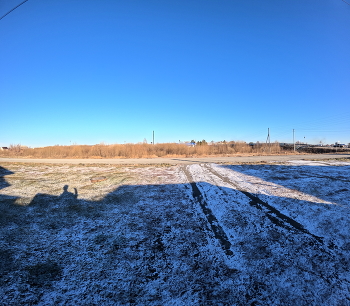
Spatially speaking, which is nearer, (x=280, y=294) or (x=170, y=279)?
(x=280, y=294)

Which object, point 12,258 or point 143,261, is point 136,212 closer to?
point 143,261

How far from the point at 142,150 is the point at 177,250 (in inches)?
876

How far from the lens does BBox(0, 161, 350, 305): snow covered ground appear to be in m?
1.59

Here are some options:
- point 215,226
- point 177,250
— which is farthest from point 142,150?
point 177,250

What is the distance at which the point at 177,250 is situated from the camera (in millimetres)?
2213

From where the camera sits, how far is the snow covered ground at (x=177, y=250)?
1586 mm

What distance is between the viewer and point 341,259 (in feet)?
6.51

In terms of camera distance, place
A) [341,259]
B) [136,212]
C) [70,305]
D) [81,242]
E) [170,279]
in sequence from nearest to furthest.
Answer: [70,305], [170,279], [341,259], [81,242], [136,212]

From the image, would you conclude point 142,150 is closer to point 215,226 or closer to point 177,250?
point 215,226

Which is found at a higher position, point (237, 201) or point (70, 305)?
point (237, 201)

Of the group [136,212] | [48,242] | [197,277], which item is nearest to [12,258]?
[48,242]

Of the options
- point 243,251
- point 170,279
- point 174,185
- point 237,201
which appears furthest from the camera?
point 174,185

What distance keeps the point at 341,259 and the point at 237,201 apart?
1.98 m

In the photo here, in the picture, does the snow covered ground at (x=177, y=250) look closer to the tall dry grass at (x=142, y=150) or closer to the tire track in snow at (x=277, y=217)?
the tire track in snow at (x=277, y=217)
